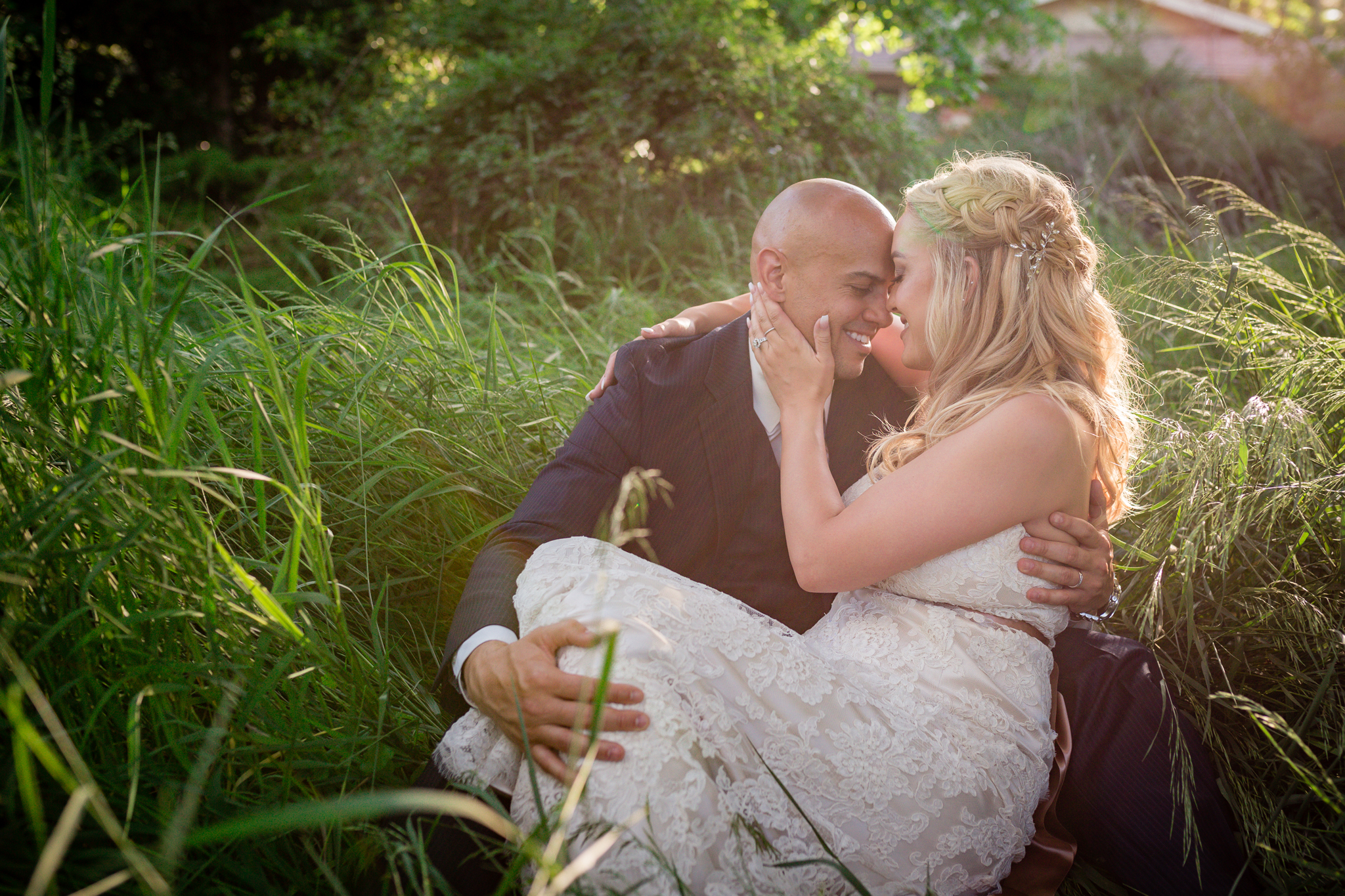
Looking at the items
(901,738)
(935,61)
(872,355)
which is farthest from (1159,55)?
(901,738)

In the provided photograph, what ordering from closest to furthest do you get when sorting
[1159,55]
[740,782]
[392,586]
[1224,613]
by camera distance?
1. [740,782]
2. [1224,613]
3. [392,586]
4. [1159,55]

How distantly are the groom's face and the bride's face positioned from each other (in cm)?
8

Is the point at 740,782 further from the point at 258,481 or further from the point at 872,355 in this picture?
the point at 872,355

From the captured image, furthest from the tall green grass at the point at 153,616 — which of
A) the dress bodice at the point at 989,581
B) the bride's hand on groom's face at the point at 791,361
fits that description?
the dress bodice at the point at 989,581

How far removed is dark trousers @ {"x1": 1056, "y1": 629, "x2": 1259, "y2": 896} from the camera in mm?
1755

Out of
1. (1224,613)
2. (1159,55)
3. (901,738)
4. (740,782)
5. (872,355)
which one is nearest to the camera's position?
(740,782)

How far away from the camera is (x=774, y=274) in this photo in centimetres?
252

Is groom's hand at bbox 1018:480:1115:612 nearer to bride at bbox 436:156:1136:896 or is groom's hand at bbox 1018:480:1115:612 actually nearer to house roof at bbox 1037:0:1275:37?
bride at bbox 436:156:1136:896

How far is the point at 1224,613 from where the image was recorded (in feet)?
6.98

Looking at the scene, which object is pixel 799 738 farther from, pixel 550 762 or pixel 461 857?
pixel 461 857

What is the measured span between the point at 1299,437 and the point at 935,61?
10.9 meters

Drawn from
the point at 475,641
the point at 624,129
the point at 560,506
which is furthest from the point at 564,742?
the point at 624,129

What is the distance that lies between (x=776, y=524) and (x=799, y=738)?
2.64 feet

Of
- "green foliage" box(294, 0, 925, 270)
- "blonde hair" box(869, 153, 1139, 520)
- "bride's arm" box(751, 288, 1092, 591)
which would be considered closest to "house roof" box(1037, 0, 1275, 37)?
"green foliage" box(294, 0, 925, 270)
